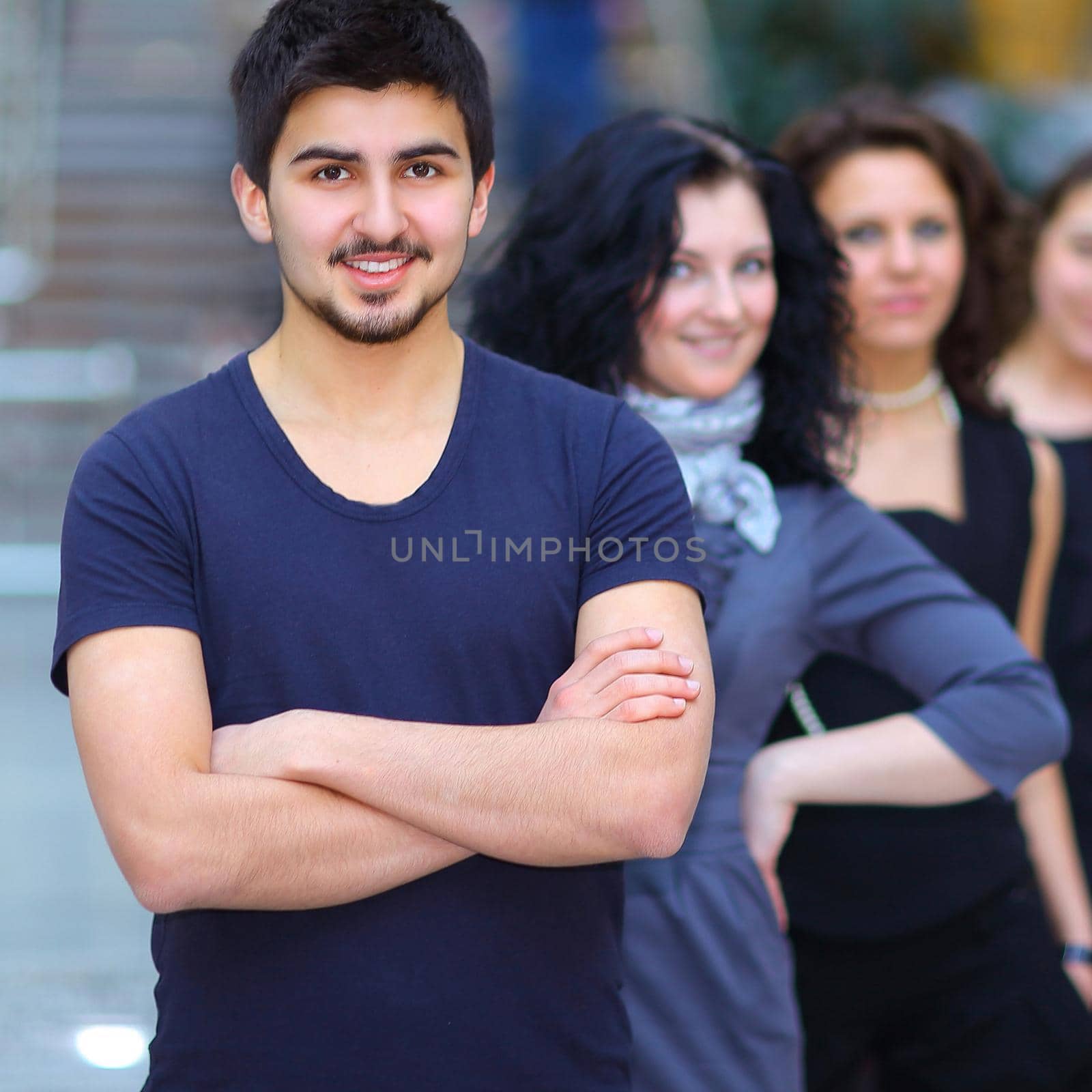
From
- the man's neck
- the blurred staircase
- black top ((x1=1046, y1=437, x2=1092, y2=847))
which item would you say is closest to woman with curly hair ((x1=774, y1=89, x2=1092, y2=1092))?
black top ((x1=1046, y1=437, x2=1092, y2=847))

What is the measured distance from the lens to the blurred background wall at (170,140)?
702 centimetres

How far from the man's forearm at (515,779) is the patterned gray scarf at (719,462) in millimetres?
608

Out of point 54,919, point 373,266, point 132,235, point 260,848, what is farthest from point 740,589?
point 132,235

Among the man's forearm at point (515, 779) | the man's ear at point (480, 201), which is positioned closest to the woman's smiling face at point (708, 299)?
the man's ear at point (480, 201)

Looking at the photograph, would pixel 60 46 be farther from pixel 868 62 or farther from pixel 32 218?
pixel 868 62

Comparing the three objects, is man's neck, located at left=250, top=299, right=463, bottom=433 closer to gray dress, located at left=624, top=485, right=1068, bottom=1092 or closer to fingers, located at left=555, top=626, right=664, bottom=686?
fingers, located at left=555, top=626, right=664, bottom=686

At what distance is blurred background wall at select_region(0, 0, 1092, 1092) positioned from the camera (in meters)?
7.02

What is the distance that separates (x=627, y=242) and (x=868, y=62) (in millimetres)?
7902

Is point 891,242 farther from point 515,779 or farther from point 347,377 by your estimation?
point 515,779

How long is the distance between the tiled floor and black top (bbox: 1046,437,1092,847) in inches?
77.6

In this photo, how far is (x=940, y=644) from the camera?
2250 mm

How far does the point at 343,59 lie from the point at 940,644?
121cm

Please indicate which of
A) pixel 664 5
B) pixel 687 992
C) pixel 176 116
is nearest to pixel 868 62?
pixel 664 5

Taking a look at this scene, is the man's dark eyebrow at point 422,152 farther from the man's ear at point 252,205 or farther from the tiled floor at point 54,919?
the tiled floor at point 54,919
